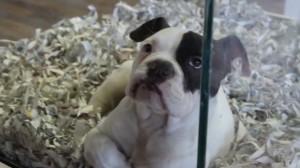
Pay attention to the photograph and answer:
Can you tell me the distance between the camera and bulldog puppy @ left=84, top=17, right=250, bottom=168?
0.64m

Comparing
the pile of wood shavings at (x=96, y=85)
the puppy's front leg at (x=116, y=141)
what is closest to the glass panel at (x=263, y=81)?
the pile of wood shavings at (x=96, y=85)

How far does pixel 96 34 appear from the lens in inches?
45.8

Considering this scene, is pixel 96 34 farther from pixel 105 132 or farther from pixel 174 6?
pixel 105 132

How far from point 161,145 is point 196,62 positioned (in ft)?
0.35

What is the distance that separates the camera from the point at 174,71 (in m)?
0.64

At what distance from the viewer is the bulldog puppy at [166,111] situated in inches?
25.1

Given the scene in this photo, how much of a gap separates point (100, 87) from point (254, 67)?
0.23 m

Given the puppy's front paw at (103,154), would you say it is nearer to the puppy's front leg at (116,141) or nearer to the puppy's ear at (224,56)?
the puppy's front leg at (116,141)

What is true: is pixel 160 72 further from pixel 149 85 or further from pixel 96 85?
pixel 96 85

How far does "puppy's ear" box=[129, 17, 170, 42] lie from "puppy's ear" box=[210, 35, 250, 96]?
94 millimetres

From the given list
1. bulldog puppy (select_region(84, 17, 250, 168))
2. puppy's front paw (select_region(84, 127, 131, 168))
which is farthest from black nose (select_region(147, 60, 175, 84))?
puppy's front paw (select_region(84, 127, 131, 168))

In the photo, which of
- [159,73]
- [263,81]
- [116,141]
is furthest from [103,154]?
[263,81]

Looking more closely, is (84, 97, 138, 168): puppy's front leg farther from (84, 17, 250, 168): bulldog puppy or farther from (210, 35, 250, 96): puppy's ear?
(210, 35, 250, 96): puppy's ear

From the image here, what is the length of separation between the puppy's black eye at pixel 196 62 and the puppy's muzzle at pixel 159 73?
23 mm
